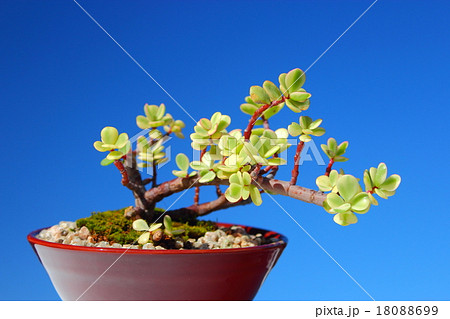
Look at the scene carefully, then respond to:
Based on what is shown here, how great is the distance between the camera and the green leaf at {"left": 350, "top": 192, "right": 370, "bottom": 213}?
112cm

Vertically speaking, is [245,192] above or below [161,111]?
below

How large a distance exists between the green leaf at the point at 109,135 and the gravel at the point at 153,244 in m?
0.33

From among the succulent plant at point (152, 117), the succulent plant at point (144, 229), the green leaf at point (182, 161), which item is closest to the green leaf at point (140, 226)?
the succulent plant at point (144, 229)

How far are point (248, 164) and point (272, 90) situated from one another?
24 cm

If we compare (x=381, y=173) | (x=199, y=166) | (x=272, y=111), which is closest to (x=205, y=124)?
(x=199, y=166)

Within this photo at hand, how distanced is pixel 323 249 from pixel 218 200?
506 millimetres

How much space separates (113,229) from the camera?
153 centimetres

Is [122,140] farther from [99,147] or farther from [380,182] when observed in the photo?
[380,182]

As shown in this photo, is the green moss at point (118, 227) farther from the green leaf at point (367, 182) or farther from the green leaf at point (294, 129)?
the green leaf at point (367, 182)

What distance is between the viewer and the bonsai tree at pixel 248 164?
1.22 metres

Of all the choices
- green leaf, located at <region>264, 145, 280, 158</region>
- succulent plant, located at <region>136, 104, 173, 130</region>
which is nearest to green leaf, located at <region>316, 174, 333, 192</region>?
green leaf, located at <region>264, 145, 280, 158</region>

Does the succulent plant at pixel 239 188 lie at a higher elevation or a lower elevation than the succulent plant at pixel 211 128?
lower

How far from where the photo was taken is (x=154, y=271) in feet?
4.09
